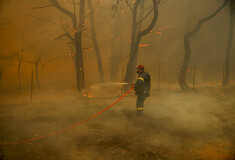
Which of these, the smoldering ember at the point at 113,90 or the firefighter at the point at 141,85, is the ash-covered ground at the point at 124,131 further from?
the firefighter at the point at 141,85

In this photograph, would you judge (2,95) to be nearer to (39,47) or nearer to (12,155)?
(39,47)

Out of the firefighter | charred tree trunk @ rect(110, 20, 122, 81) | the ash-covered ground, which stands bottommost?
the ash-covered ground

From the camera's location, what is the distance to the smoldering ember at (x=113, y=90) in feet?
17.9

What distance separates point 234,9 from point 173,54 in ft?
26.1

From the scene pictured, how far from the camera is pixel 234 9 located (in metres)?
14.9

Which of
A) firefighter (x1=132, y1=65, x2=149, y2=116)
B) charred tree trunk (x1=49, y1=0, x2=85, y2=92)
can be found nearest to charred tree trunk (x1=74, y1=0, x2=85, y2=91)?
charred tree trunk (x1=49, y1=0, x2=85, y2=92)

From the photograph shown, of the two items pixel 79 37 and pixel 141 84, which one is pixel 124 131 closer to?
pixel 141 84

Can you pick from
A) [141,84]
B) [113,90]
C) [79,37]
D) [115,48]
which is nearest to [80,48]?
[79,37]

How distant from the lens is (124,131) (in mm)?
6480

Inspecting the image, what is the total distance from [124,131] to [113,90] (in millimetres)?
6209

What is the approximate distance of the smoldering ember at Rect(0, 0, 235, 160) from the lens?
17.9ft

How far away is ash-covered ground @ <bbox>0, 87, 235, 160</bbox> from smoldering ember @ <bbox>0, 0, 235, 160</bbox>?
Answer: 0.03 metres

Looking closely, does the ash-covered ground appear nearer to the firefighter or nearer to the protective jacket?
the firefighter

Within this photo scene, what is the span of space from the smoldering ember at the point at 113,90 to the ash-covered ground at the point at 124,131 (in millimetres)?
27
